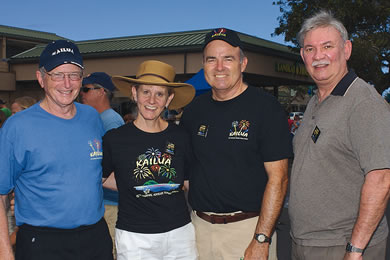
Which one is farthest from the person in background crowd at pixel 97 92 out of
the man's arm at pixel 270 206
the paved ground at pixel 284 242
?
the paved ground at pixel 284 242

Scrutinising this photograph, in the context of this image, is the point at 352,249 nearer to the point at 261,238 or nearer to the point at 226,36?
the point at 261,238

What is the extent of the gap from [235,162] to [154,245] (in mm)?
930

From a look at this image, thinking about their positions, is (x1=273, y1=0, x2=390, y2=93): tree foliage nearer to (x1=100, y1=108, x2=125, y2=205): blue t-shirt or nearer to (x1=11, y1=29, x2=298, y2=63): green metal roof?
(x1=11, y1=29, x2=298, y2=63): green metal roof

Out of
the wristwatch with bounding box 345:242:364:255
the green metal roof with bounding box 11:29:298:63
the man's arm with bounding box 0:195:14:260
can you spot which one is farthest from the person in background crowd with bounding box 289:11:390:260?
the green metal roof with bounding box 11:29:298:63

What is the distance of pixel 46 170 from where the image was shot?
2.58m

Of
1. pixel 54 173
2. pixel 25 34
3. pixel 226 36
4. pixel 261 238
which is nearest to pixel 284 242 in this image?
pixel 261 238

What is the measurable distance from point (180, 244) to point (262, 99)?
4.51 feet

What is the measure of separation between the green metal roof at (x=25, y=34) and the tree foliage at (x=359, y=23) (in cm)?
1944

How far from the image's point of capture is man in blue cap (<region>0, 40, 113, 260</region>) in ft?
8.30

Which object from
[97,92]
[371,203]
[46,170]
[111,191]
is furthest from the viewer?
[97,92]

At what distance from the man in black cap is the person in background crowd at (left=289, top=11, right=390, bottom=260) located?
0.66 feet

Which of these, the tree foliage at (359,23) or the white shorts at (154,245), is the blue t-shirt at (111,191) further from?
the tree foliage at (359,23)

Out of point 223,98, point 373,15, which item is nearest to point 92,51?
point 373,15

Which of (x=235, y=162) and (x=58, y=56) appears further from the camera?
→ (x=235, y=162)
